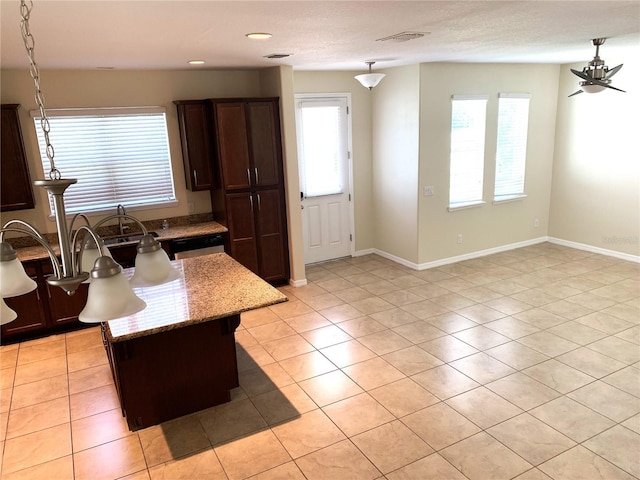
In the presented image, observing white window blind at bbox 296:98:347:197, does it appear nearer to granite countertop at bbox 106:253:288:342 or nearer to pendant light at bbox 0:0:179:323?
granite countertop at bbox 106:253:288:342

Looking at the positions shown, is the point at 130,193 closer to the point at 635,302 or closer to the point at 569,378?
the point at 569,378

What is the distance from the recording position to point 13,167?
450 centimetres

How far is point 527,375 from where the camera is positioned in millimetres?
3664

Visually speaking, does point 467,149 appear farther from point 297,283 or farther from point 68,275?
point 68,275

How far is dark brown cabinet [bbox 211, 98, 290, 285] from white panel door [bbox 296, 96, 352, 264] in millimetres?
887

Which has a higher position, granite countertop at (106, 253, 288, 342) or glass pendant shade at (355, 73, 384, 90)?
glass pendant shade at (355, 73, 384, 90)

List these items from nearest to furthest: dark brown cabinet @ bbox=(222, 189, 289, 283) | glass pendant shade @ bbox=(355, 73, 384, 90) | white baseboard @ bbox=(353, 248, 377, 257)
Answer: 1. glass pendant shade @ bbox=(355, 73, 384, 90)
2. dark brown cabinet @ bbox=(222, 189, 289, 283)
3. white baseboard @ bbox=(353, 248, 377, 257)

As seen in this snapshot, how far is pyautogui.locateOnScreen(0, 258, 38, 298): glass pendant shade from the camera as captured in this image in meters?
1.54

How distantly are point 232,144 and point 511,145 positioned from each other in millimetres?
4108

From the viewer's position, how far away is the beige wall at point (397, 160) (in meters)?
5.90

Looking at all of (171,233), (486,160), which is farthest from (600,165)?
(171,233)

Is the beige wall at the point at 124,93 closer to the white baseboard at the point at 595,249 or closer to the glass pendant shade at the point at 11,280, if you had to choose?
the glass pendant shade at the point at 11,280

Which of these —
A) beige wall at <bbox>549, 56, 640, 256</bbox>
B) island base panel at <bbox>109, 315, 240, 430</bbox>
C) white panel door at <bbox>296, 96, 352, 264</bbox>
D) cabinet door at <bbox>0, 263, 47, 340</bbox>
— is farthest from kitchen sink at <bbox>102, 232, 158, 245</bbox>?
beige wall at <bbox>549, 56, 640, 256</bbox>

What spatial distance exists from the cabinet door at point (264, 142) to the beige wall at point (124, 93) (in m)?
0.49
